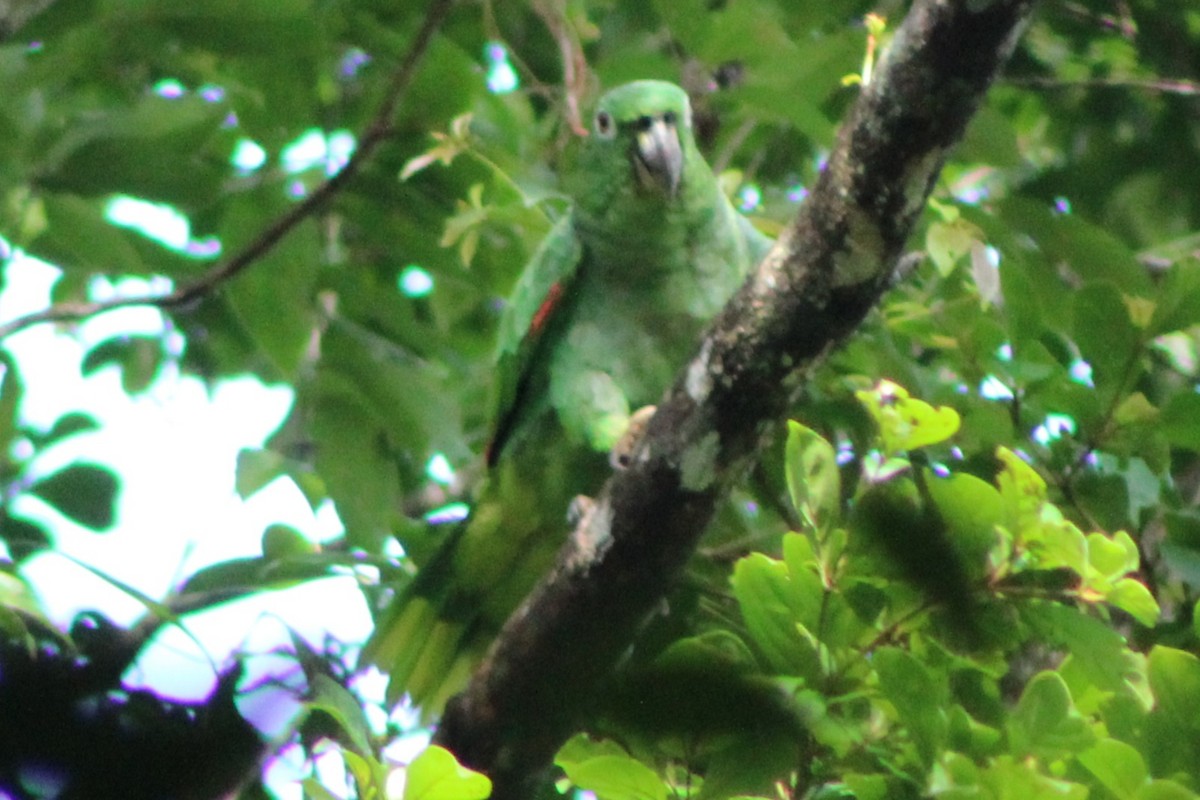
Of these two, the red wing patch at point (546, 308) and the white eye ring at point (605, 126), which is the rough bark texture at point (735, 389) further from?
the white eye ring at point (605, 126)

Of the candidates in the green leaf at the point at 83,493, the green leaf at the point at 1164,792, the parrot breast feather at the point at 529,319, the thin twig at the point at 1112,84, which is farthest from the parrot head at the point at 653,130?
the green leaf at the point at 1164,792

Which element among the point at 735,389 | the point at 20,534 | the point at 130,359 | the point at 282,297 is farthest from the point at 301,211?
the point at 735,389

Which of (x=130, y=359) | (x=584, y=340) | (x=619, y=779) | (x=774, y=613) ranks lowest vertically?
(x=130, y=359)

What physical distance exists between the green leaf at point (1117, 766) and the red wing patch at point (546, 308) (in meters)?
1.23

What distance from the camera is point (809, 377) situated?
4.17 feet

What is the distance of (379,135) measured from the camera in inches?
76.8

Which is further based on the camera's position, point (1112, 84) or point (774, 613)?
point (1112, 84)

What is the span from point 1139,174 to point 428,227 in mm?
1531

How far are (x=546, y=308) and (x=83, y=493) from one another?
76 cm

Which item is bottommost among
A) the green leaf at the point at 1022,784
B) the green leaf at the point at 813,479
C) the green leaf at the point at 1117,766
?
the green leaf at the point at 1117,766

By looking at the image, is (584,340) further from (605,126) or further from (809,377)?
(809,377)

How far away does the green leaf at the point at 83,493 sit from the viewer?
1.62 m

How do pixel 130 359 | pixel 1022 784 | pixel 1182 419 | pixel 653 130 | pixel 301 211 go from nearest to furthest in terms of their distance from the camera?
pixel 1022 784 < pixel 1182 419 < pixel 301 211 < pixel 653 130 < pixel 130 359

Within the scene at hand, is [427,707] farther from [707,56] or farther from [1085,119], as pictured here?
[1085,119]
